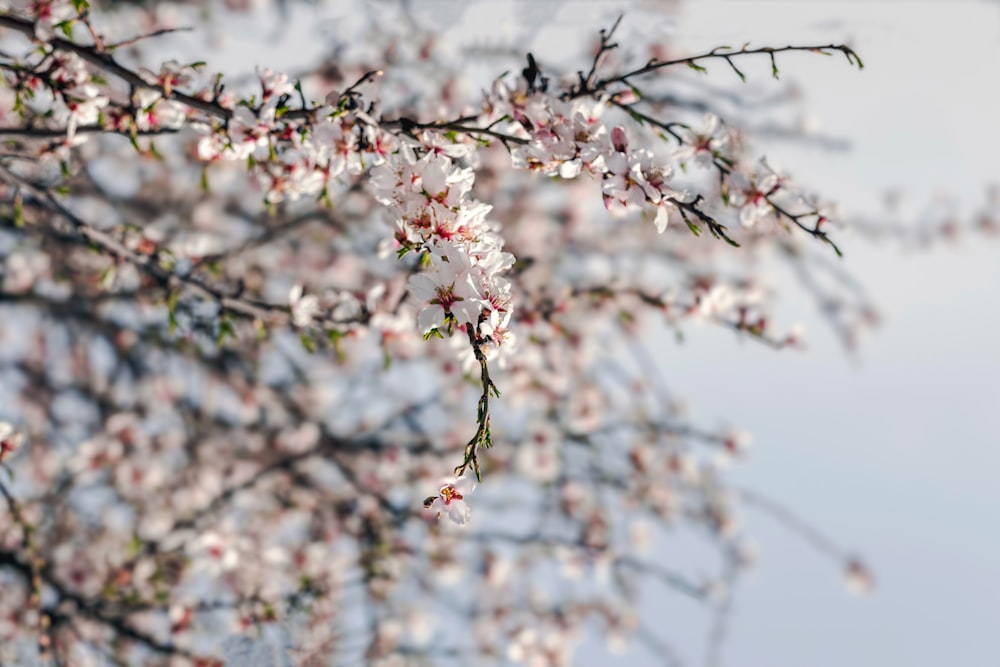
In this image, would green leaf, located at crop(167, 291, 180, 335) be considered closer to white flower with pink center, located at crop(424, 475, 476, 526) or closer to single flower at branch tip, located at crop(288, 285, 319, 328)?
single flower at branch tip, located at crop(288, 285, 319, 328)

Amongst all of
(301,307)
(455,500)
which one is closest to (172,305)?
(301,307)

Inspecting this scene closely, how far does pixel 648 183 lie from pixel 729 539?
4.84 m

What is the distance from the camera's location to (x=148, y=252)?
2.77 metres

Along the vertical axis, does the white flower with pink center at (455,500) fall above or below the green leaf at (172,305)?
below

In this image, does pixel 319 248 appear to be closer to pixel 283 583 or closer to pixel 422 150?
pixel 283 583

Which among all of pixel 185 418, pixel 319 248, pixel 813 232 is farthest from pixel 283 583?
pixel 813 232

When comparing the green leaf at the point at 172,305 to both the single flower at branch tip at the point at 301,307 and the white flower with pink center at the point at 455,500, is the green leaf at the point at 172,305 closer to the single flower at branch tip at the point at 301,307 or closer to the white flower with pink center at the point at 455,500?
the single flower at branch tip at the point at 301,307

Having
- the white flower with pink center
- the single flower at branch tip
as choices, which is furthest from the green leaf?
the white flower with pink center

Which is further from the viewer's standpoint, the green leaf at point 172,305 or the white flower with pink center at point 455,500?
the green leaf at point 172,305

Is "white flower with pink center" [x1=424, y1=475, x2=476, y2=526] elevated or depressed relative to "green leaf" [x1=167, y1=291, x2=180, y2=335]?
depressed

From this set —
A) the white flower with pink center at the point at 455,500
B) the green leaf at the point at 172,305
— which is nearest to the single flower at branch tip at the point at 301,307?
the green leaf at the point at 172,305

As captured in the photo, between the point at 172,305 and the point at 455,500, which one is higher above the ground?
the point at 172,305

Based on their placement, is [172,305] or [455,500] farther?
[172,305]

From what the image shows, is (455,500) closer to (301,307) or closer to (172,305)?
(301,307)
